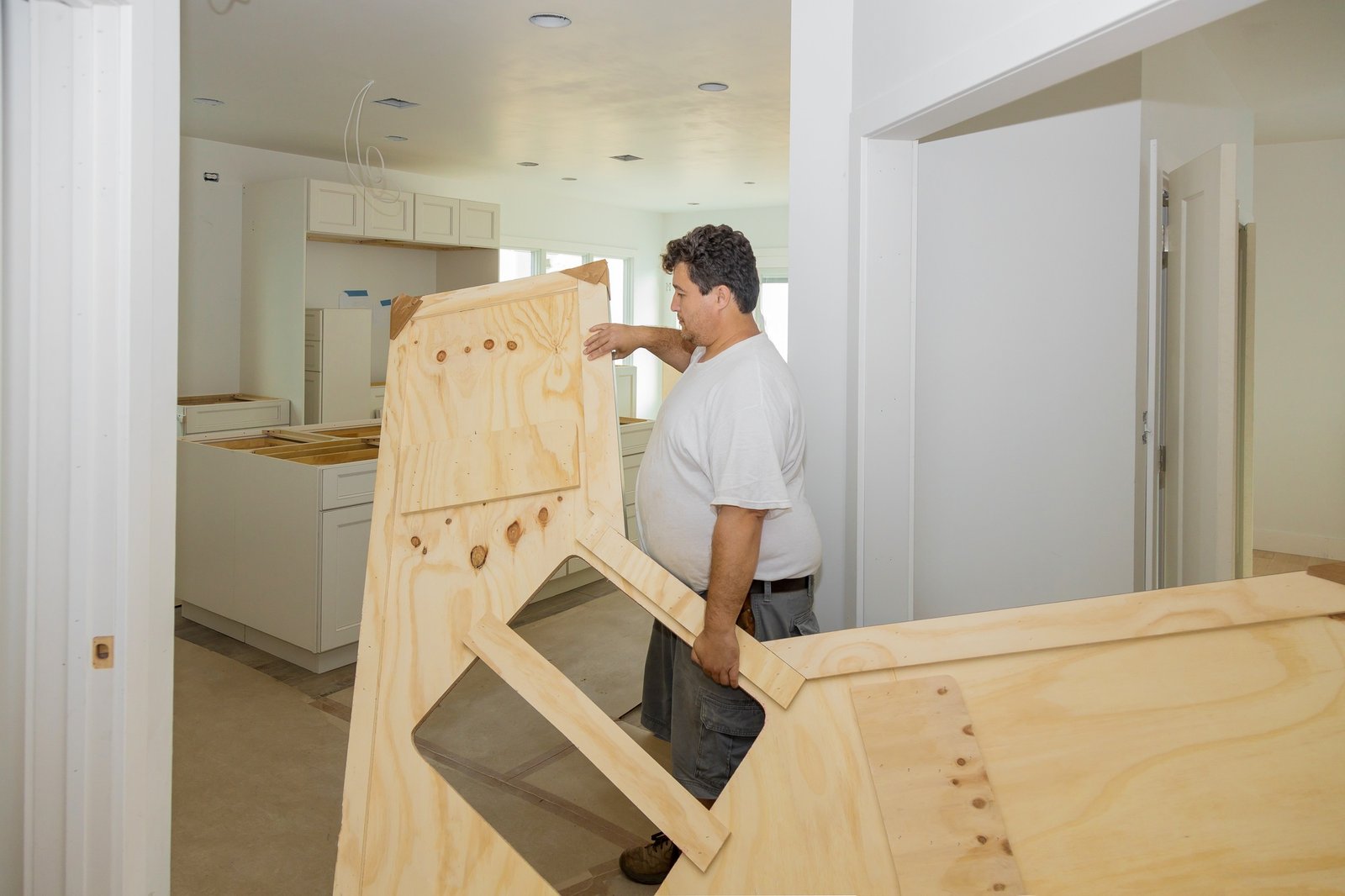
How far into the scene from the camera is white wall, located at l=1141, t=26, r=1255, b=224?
2.51 meters

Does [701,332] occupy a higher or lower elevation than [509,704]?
higher

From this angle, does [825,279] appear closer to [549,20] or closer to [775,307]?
[549,20]

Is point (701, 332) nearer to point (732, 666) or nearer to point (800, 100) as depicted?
point (732, 666)

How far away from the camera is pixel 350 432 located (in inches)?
205

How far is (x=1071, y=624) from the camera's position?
1.50 meters

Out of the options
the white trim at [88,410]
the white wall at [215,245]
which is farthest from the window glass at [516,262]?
the white trim at [88,410]

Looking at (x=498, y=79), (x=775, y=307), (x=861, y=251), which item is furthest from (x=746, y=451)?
(x=775, y=307)

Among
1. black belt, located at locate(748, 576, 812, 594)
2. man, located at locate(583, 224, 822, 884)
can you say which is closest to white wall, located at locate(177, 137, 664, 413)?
man, located at locate(583, 224, 822, 884)

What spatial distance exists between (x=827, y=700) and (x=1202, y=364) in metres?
1.59

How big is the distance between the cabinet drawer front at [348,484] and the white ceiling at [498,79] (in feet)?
5.89

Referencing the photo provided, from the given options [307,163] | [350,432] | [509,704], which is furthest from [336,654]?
[307,163]

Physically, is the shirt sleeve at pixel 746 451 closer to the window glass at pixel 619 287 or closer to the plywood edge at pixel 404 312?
the plywood edge at pixel 404 312

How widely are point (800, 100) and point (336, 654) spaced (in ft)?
9.60

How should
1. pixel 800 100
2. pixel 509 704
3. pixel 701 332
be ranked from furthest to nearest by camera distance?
1. pixel 509 704
2. pixel 800 100
3. pixel 701 332
